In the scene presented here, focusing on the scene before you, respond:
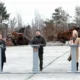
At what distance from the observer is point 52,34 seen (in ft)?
206

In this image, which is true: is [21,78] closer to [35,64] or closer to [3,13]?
[35,64]

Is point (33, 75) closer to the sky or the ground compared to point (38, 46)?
closer to the ground

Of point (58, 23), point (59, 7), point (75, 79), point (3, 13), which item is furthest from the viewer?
point (59, 7)

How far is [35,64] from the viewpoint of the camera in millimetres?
14336

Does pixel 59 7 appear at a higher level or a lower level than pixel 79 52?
higher

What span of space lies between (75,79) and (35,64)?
2.52m

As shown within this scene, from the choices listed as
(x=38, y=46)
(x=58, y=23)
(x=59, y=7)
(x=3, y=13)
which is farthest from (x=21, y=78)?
(x=59, y=7)

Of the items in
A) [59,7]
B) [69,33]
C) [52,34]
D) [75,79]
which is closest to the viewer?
[75,79]

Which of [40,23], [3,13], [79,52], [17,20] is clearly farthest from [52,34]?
[79,52]

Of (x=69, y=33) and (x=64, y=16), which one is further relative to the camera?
(x=64, y=16)

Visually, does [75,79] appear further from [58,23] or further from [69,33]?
[58,23]

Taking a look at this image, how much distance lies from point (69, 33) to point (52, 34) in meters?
5.79

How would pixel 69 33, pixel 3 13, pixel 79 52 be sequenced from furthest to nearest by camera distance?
pixel 3 13 < pixel 69 33 < pixel 79 52

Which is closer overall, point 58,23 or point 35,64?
point 35,64
